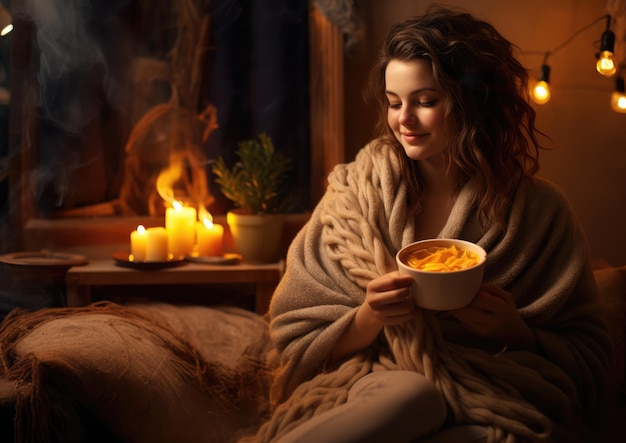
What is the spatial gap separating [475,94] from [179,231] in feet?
3.05

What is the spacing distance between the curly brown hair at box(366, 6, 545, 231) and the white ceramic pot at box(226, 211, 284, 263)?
0.60 metres

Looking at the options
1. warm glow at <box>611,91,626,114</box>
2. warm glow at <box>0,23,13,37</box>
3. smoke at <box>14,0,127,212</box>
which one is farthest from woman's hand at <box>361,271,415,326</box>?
warm glow at <box>0,23,13,37</box>

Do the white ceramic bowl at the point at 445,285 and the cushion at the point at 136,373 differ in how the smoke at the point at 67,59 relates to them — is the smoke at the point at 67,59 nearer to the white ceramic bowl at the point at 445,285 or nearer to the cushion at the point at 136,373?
the cushion at the point at 136,373

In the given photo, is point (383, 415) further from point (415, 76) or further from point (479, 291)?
point (415, 76)

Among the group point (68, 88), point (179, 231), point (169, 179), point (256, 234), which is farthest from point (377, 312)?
point (68, 88)

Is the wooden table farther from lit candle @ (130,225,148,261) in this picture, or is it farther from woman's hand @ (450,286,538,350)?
woman's hand @ (450,286,538,350)

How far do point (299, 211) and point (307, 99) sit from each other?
31 centimetres

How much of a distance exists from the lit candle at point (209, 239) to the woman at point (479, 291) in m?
0.54

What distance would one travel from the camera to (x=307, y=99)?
198cm

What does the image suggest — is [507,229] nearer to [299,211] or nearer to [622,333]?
[622,333]

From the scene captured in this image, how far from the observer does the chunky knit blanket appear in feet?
4.06

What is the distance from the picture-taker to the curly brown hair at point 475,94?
1.25 metres

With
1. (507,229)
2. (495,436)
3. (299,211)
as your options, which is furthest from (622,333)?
(299,211)

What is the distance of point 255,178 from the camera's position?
1886 millimetres
